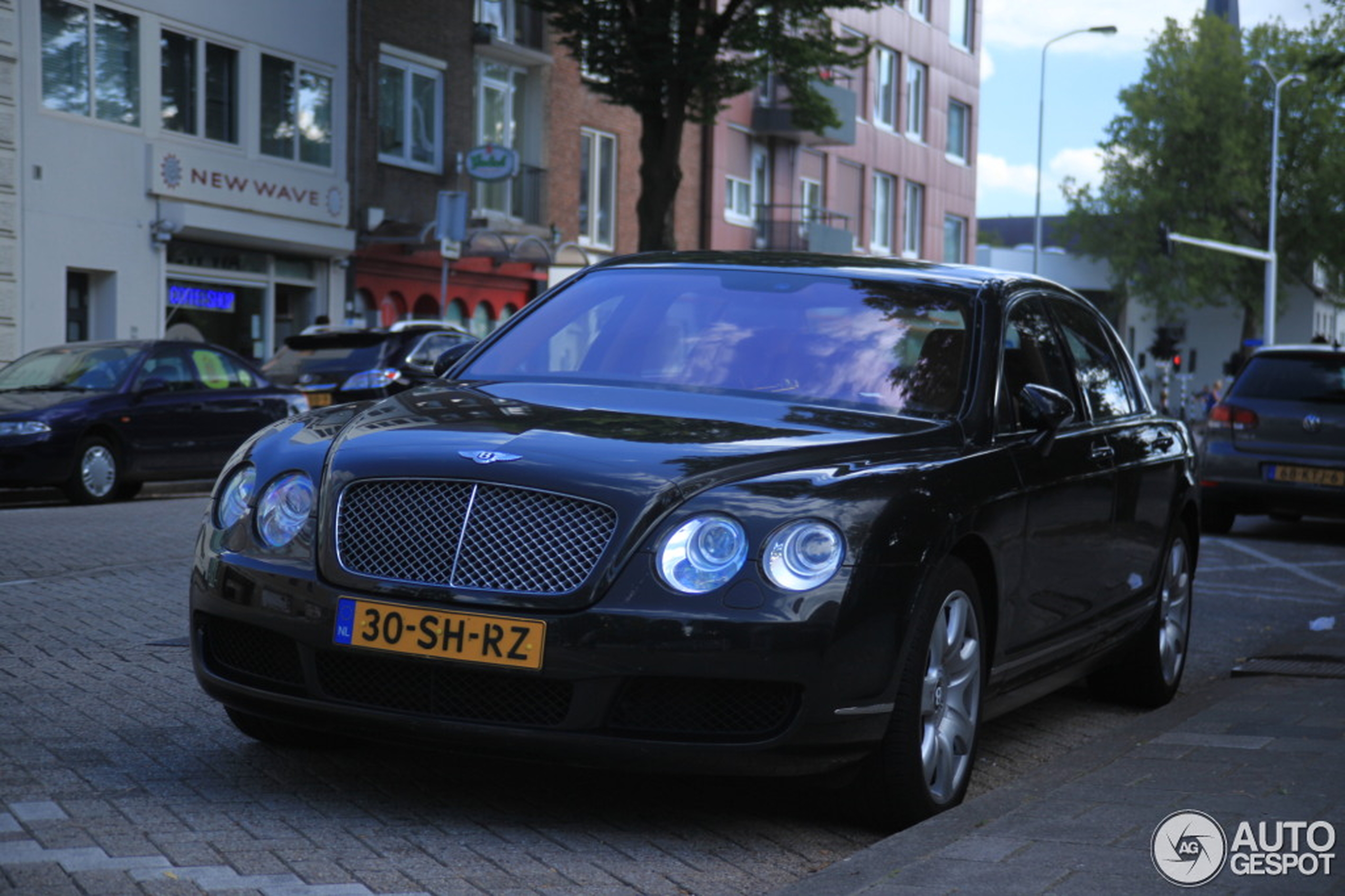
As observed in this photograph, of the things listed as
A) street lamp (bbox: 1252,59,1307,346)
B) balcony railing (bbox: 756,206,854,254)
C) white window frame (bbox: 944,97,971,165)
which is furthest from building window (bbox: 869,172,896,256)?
street lamp (bbox: 1252,59,1307,346)

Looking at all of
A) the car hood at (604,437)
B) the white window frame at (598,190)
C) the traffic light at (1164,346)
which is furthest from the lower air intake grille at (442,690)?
the traffic light at (1164,346)

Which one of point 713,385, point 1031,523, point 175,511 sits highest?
point 713,385

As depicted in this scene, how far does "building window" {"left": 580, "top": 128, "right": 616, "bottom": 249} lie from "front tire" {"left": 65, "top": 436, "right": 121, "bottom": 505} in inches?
837

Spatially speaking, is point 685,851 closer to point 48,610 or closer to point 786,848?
point 786,848

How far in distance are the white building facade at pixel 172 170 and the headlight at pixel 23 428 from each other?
803cm

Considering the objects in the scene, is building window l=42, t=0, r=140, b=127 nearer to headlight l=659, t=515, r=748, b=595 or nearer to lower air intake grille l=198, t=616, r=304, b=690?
lower air intake grille l=198, t=616, r=304, b=690

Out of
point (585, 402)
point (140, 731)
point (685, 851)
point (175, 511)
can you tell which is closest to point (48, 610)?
→ point (140, 731)

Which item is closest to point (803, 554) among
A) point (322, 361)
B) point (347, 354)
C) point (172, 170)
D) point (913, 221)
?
point (347, 354)

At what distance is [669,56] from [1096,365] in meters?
21.2

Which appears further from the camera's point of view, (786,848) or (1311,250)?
(1311,250)

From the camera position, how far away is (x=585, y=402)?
5.45 m

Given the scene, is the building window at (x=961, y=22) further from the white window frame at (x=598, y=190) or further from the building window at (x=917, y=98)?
the white window frame at (x=598, y=190)

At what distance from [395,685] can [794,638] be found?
102 cm

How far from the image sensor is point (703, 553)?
180 inches
